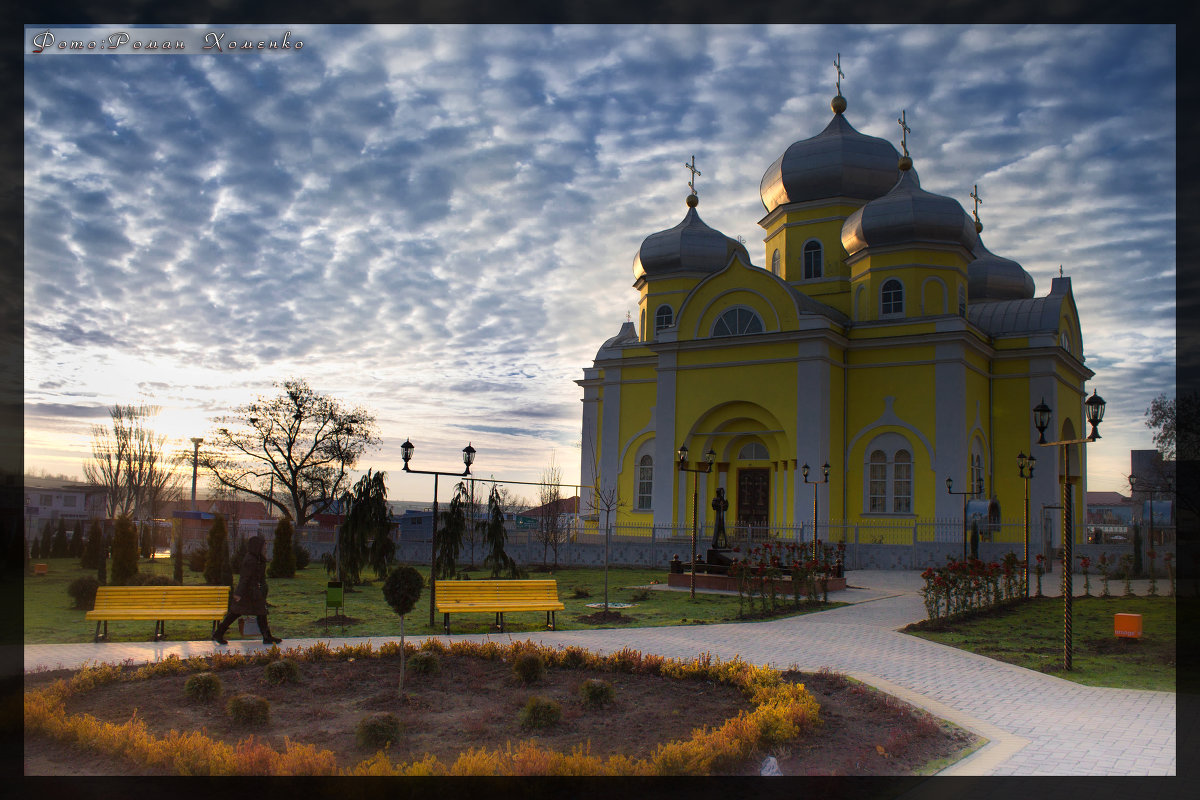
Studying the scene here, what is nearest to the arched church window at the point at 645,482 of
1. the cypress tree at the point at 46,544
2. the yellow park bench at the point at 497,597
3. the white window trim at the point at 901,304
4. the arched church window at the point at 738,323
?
the arched church window at the point at 738,323

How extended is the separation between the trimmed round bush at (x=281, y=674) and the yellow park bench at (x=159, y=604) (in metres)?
3.27

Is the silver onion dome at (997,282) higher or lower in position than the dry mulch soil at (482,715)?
higher

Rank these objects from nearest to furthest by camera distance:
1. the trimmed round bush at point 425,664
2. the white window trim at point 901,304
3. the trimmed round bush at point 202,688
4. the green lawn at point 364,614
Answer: the trimmed round bush at point 202,688 < the trimmed round bush at point 425,664 < the green lawn at point 364,614 < the white window trim at point 901,304

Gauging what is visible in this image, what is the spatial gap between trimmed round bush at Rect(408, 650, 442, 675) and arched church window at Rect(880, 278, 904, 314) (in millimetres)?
22575

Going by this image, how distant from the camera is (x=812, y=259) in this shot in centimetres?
3136

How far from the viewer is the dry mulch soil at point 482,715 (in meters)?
6.59

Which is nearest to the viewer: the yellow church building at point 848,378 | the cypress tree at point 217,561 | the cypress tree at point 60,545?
the cypress tree at point 217,561

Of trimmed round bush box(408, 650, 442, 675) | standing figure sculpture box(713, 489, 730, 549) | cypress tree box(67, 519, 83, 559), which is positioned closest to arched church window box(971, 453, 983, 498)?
standing figure sculpture box(713, 489, 730, 549)

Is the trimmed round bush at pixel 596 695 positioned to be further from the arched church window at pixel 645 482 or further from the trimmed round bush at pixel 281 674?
the arched church window at pixel 645 482

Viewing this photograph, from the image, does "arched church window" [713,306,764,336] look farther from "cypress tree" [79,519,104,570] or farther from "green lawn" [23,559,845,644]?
"cypress tree" [79,519,104,570]

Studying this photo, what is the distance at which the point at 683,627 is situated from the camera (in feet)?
44.4

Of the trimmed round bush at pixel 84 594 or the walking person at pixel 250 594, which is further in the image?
the trimmed round bush at pixel 84 594

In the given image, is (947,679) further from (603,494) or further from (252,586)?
(603,494)

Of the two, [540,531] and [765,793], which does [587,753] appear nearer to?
[765,793]
